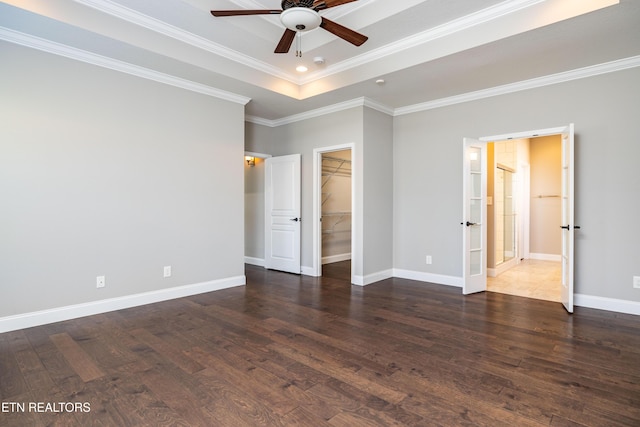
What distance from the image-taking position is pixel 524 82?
430 cm

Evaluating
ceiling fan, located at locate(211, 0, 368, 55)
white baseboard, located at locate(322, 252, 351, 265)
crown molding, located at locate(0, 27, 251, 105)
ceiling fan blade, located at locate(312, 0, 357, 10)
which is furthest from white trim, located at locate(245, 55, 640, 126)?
white baseboard, located at locate(322, 252, 351, 265)

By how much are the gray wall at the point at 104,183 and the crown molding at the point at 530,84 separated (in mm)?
2883

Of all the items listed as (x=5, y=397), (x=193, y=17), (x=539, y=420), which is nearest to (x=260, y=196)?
→ (x=193, y=17)

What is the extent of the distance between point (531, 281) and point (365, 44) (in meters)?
4.33

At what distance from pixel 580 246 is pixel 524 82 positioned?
7.03ft

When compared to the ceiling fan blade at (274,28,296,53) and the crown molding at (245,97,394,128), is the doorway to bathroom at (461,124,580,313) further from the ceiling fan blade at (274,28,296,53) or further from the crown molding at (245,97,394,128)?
the ceiling fan blade at (274,28,296,53)

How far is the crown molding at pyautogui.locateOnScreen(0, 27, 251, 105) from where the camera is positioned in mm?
3152

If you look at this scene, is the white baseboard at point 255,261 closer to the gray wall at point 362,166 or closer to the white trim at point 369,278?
the gray wall at point 362,166

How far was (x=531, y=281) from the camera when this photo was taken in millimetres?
5266

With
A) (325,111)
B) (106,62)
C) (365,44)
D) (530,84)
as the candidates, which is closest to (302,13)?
(365,44)

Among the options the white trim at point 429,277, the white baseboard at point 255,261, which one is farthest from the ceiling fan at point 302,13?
the white baseboard at point 255,261

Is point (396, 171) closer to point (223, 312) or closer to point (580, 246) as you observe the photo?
point (580, 246)

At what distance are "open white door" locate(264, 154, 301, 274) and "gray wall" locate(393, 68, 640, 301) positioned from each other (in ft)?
6.75

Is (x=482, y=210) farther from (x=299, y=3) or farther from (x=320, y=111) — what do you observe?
(x=299, y=3)
